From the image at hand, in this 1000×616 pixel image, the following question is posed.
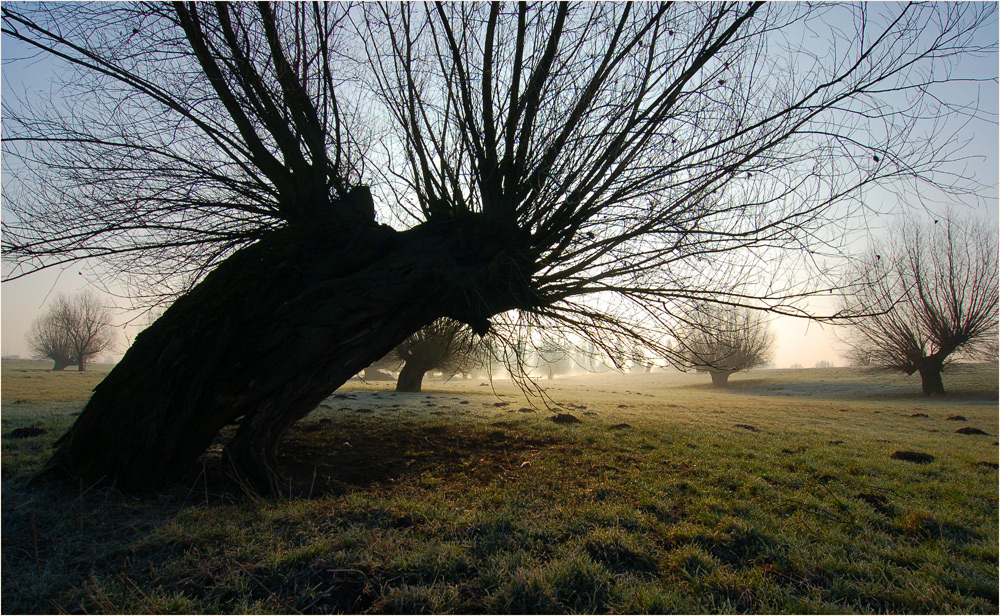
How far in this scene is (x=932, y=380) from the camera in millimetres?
22531

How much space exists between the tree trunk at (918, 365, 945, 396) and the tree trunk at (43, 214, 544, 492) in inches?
1087

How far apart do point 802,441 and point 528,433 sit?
14.4 ft

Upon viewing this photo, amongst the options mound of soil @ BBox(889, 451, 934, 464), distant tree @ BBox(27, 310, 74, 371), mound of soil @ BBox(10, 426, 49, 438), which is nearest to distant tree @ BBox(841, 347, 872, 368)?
mound of soil @ BBox(889, 451, 934, 464)

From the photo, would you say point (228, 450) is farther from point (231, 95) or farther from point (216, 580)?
point (231, 95)

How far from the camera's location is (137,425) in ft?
11.9

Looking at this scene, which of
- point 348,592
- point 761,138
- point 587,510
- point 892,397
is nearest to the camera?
point 348,592

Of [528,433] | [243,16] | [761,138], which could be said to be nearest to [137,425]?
[243,16]

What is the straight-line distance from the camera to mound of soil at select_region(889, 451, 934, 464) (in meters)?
5.87

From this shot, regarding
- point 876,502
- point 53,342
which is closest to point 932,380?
point 876,502

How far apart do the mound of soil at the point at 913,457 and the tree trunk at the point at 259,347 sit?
19.2 ft

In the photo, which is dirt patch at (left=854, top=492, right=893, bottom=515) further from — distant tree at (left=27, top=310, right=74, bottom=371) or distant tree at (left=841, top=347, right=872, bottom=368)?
distant tree at (left=27, top=310, right=74, bottom=371)

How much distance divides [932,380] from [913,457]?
23.3m

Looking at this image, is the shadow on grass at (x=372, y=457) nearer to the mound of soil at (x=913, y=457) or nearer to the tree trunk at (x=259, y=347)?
the tree trunk at (x=259, y=347)

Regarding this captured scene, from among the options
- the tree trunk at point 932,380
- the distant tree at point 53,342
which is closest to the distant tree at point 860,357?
A: the tree trunk at point 932,380
